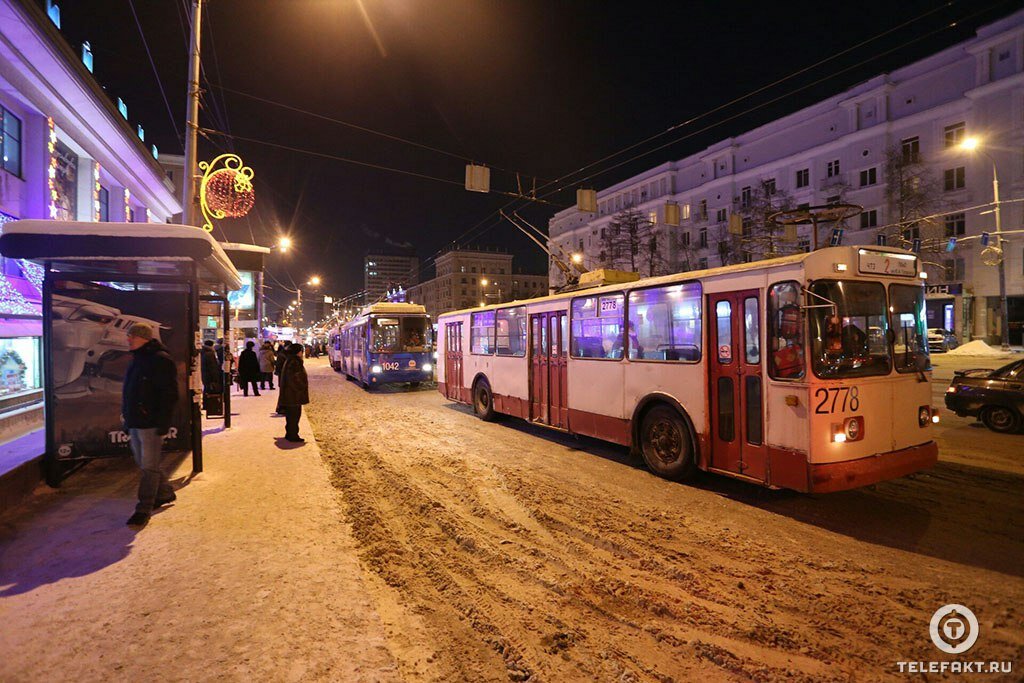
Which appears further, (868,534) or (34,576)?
(868,534)

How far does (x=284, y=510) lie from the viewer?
18.0 feet

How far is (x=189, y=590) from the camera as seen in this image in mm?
3699

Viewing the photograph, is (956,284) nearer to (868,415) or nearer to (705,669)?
(868,415)

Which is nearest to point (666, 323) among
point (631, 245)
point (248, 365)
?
point (248, 365)

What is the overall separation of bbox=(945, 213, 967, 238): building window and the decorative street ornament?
41591 millimetres

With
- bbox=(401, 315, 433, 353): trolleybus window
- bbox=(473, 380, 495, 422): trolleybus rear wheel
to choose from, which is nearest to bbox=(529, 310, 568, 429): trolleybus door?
bbox=(473, 380, 495, 422): trolleybus rear wheel

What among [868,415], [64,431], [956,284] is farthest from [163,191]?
[956,284]

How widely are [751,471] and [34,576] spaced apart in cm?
682

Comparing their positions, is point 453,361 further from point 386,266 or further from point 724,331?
point 386,266

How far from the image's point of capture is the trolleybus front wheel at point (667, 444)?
264 inches

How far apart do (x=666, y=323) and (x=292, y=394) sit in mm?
6682

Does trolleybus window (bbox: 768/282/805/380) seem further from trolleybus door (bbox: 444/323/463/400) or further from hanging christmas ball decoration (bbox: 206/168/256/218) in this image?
hanging christmas ball decoration (bbox: 206/168/256/218)

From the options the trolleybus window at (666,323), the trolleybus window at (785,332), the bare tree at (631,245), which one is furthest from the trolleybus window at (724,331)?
the bare tree at (631,245)

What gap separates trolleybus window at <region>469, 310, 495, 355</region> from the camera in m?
12.4
